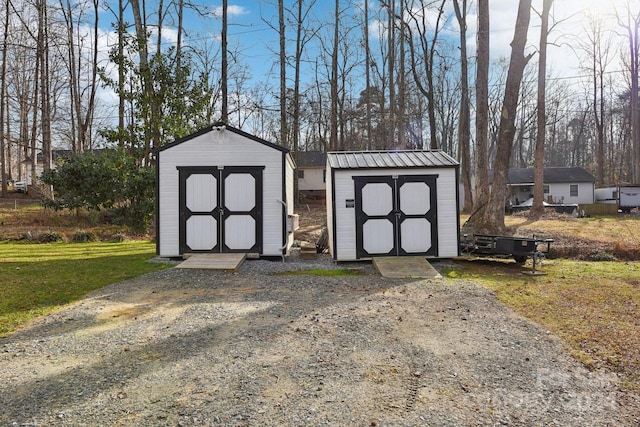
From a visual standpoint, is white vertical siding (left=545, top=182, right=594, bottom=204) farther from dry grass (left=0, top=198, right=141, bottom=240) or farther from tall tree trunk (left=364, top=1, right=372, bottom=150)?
dry grass (left=0, top=198, right=141, bottom=240)

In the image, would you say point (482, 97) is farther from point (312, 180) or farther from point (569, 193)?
point (569, 193)

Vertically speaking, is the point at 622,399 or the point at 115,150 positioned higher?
the point at 115,150

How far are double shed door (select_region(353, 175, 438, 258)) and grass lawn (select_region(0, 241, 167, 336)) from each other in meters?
4.49

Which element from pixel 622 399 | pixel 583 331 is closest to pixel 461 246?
pixel 583 331

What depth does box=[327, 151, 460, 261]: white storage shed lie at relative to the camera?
9.51 metres

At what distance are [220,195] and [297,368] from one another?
22.0ft

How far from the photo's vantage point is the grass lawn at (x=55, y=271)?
5.83 meters

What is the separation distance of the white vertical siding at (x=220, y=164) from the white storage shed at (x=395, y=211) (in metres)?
1.38

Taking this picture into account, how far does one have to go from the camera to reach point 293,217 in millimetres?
11281

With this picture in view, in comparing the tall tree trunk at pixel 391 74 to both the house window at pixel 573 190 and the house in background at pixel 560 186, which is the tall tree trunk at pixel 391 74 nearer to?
the house in background at pixel 560 186

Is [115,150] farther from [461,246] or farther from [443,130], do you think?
[443,130]

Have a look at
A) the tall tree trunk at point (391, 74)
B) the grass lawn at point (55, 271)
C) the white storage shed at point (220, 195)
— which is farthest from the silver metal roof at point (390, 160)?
the tall tree trunk at point (391, 74)

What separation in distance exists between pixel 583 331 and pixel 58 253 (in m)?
11.7

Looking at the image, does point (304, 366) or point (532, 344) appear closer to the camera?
point (304, 366)
